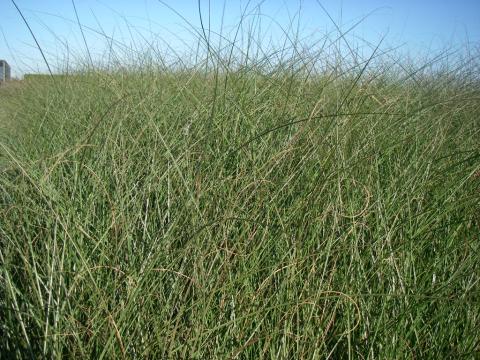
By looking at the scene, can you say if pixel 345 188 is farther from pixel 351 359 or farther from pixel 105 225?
pixel 105 225

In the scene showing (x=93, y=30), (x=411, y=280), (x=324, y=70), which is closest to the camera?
(x=411, y=280)

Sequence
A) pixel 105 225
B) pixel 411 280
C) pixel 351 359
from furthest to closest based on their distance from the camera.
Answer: pixel 105 225 < pixel 411 280 < pixel 351 359

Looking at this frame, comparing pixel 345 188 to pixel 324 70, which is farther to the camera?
pixel 324 70

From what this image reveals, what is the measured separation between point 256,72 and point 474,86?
4.71 ft

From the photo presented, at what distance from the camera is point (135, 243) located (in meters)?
0.90

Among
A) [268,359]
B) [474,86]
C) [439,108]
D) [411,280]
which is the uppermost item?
[474,86]

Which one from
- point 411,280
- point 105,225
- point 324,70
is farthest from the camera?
point 324,70

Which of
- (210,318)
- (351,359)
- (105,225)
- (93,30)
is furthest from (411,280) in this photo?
(93,30)

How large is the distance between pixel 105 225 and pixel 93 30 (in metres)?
1.38

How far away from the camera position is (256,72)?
1.86 m

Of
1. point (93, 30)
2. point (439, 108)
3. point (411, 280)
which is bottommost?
point (411, 280)

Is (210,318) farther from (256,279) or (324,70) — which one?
(324,70)

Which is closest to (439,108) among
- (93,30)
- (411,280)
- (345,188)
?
(345,188)

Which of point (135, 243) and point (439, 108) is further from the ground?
point (439, 108)
